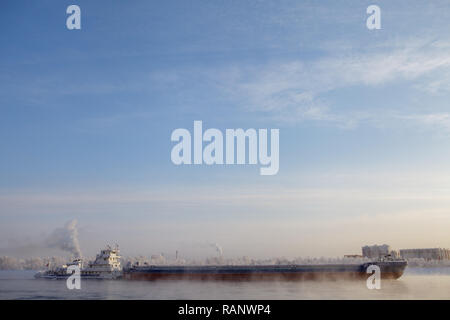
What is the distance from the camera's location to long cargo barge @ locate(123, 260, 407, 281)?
58.1 metres

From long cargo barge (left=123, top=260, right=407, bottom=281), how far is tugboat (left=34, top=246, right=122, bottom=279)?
33.6ft

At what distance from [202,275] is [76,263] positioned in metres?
29.5

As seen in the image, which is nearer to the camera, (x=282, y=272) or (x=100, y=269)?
(x=282, y=272)

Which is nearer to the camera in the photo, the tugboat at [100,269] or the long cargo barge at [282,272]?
the long cargo barge at [282,272]

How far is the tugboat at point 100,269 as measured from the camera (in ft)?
228

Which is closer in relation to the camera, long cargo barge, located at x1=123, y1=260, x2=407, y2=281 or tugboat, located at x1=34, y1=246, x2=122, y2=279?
long cargo barge, located at x1=123, y1=260, x2=407, y2=281

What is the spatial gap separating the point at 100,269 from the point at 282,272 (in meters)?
32.8

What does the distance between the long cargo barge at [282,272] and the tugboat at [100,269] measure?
Answer: 10237 mm

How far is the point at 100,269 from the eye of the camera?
70.6m
